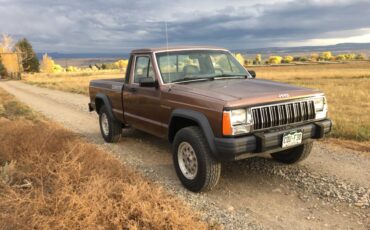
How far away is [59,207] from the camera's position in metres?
3.68

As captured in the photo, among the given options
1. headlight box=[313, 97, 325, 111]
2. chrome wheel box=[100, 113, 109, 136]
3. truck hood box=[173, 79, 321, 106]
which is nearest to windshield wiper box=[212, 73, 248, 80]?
truck hood box=[173, 79, 321, 106]

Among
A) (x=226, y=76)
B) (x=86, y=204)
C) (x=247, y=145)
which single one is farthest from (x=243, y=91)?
(x=86, y=204)

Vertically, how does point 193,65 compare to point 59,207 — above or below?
above

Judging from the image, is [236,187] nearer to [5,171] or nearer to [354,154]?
[354,154]

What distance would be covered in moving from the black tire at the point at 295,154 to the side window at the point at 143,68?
2.51 meters

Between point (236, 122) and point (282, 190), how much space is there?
133 centimetres

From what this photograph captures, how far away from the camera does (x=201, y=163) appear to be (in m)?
4.50

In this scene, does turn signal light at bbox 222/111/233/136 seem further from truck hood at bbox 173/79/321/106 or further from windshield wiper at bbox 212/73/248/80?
windshield wiper at bbox 212/73/248/80

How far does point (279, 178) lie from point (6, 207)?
3.66 m

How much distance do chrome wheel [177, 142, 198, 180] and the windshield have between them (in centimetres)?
115

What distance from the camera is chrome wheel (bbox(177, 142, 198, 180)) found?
4767 millimetres

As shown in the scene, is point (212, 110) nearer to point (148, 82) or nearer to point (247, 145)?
point (247, 145)

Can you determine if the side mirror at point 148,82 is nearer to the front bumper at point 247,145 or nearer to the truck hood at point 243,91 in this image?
the truck hood at point 243,91

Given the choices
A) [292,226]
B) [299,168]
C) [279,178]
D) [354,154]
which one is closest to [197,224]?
[292,226]
